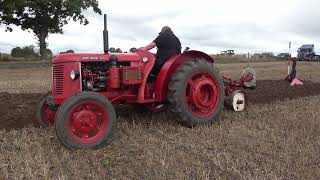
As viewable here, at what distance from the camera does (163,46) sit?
8.27 metres

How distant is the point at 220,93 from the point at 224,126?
723 mm

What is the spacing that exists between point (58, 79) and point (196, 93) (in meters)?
2.21

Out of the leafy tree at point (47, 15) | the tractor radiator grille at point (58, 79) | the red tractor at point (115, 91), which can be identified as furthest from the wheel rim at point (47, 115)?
the leafy tree at point (47, 15)

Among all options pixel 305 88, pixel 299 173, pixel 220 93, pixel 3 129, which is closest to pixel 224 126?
pixel 220 93

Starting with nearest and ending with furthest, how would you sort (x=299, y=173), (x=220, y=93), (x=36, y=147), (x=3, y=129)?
(x=299, y=173) < (x=36, y=147) < (x=3, y=129) < (x=220, y=93)

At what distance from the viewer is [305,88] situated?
554 inches

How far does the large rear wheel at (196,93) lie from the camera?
7.80 meters

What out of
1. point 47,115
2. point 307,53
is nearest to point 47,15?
point 307,53

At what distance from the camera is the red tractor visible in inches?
259

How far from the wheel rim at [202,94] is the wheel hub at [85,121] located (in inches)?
75.1

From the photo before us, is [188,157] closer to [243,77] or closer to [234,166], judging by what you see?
[234,166]

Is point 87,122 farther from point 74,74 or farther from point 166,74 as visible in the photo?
point 166,74

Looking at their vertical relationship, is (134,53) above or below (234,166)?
above

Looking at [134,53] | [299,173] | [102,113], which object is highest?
[134,53]
